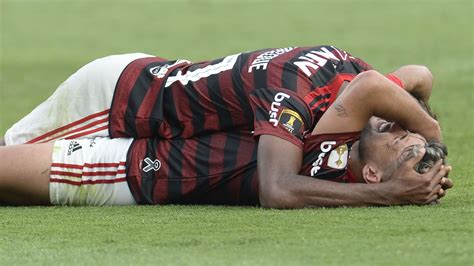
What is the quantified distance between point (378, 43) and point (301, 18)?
3502 millimetres

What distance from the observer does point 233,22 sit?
18.8 m

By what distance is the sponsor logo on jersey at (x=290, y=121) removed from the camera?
551cm

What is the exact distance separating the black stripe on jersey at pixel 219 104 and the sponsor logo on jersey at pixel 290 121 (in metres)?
0.52

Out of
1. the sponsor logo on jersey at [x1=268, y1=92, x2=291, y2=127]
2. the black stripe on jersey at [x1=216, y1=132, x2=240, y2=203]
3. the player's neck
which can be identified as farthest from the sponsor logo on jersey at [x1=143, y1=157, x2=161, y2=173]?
the player's neck

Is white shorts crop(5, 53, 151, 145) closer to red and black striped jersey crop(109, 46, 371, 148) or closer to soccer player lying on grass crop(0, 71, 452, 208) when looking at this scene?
red and black striped jersey crop(109, 46, 371, 148)

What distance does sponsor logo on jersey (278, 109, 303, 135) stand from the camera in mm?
5508

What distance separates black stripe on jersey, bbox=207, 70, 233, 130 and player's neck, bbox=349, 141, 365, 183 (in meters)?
0.68

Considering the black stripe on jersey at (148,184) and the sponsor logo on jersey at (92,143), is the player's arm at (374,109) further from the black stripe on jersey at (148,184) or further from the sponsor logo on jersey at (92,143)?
the sponsor logo on jersey at (92,143)

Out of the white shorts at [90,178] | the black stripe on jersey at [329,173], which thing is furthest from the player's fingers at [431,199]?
the white shorts at [90,178]

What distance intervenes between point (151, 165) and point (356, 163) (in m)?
1.04

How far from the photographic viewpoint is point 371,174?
5.52 m

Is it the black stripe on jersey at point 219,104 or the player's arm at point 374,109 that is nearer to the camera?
the player's arm at point 374,109

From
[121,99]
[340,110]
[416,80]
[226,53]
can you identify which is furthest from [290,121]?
[226,53]

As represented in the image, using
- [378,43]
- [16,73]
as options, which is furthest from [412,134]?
[378,43]
